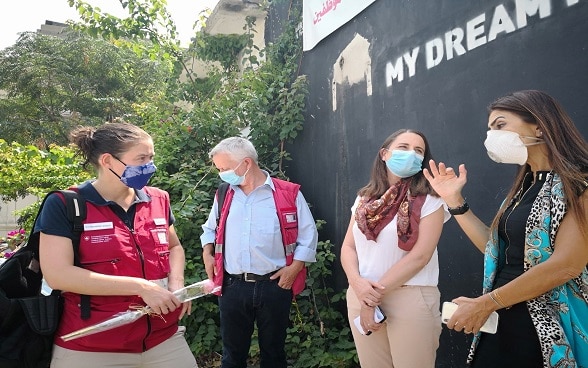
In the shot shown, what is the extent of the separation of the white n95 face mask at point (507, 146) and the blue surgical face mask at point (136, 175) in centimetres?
161

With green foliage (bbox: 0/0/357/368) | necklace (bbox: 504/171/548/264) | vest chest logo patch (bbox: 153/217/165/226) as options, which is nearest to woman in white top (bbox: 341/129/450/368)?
necklace (bbox: 504/171/548/264)

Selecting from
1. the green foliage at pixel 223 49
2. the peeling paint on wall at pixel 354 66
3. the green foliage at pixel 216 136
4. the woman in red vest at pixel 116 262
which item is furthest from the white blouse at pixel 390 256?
the green foliage at pixel 223 49

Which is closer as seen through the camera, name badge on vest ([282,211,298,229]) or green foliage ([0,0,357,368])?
name badge on vest ([282,211,298,229])

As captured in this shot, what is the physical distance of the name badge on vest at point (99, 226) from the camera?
212 cm

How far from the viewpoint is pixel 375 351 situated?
258 cm

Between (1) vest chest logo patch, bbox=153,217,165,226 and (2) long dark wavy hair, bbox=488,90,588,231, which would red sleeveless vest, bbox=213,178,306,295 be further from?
(2) long dark wavy hair, bbox=488,90,588,231

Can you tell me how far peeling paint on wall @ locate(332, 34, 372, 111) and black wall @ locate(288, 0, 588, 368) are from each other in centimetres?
3

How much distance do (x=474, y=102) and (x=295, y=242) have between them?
1.54m

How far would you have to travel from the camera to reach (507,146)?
205cm

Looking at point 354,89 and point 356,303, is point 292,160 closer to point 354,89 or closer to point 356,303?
point 354,89

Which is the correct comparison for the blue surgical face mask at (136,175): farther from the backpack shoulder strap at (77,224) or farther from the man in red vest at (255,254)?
the man in red vest at (255,254)

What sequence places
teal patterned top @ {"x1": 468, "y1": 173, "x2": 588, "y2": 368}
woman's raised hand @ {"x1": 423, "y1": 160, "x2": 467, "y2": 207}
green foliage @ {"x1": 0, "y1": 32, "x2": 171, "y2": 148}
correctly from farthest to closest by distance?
green foliage @ {"x1": 0, "y1": 32, "x2": 171, "y2": 148}, woman's raised hand @ {"x1": 423, "y1": 160, "x2": 467, "y2": 207}, teal patterned top @ {"x1": 468, "y1": 173, "x2": 588, "y2": 368}

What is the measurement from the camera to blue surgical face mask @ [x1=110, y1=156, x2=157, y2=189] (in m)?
2.33

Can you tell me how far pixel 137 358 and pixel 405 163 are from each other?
1.68 metres
